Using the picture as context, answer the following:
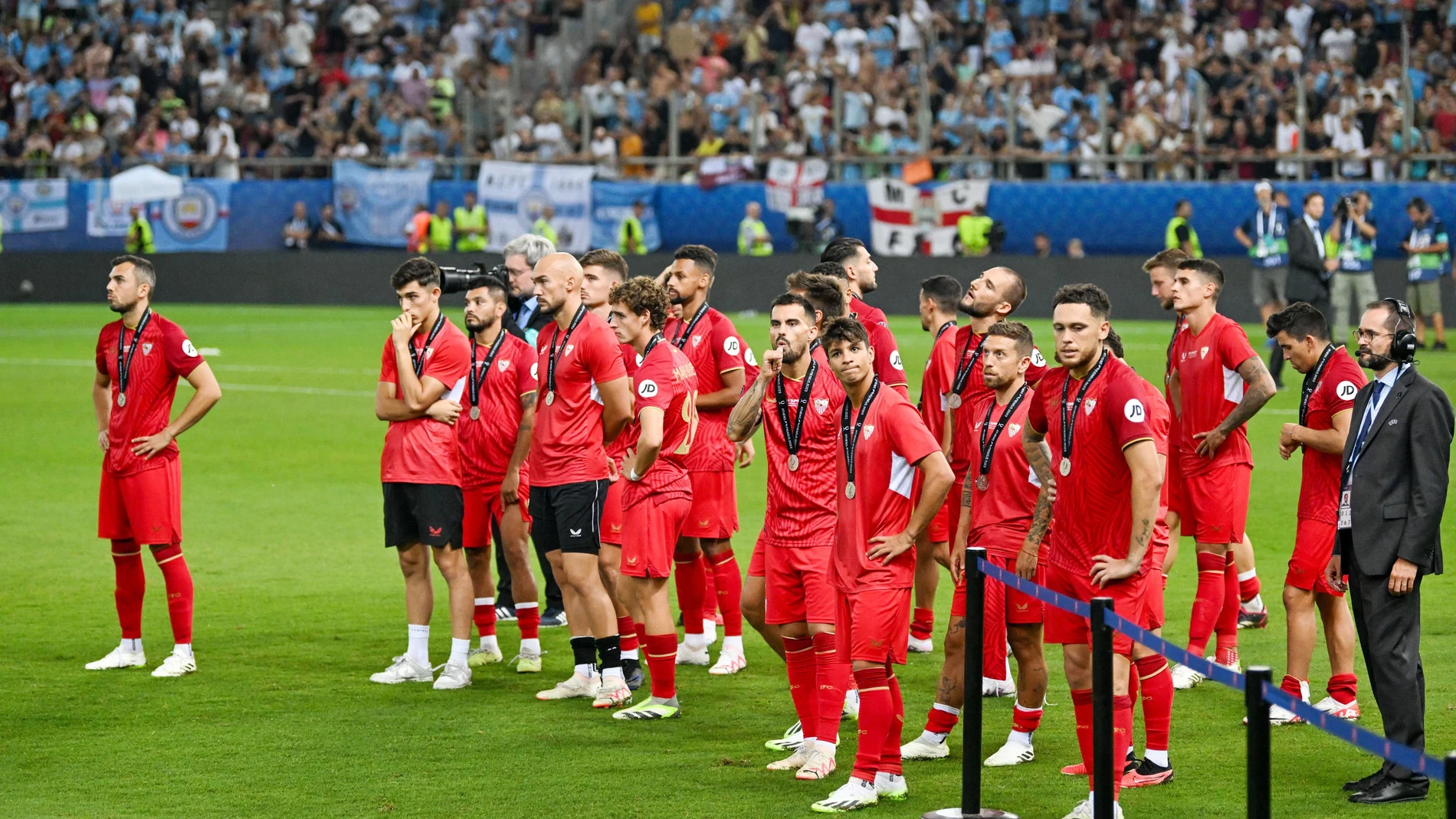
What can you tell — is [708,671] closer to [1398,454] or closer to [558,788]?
[558,788]

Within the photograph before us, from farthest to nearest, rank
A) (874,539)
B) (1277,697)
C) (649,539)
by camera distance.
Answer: (649,539), (874,539), (1277,697)

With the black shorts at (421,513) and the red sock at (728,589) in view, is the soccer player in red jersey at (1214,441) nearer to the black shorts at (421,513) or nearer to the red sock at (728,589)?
the red sock at (728,589)

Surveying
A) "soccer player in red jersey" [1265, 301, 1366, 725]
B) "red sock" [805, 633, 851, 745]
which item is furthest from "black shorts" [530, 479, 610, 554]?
"soccer player in red jersey" [1265, 301, 1366, 725]

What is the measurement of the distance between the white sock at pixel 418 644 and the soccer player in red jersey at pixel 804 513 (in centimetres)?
262

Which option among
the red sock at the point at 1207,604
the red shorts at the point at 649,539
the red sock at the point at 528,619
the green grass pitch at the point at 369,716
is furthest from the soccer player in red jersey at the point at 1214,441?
the red sock at the point at 528,619

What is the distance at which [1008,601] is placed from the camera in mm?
7215

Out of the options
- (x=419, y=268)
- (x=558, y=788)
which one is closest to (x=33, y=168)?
(x=419, y=268)

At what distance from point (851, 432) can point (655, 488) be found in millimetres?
1749

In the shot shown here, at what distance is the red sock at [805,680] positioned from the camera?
287 inches

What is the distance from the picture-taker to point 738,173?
111 feet

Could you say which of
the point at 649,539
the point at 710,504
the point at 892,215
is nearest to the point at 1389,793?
the point at 649,539

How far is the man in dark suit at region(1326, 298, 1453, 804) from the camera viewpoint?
21.7 feet

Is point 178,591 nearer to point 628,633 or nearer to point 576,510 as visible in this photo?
point 576,510

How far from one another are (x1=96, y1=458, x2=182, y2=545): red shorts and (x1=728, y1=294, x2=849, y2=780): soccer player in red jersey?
371 centimetres
